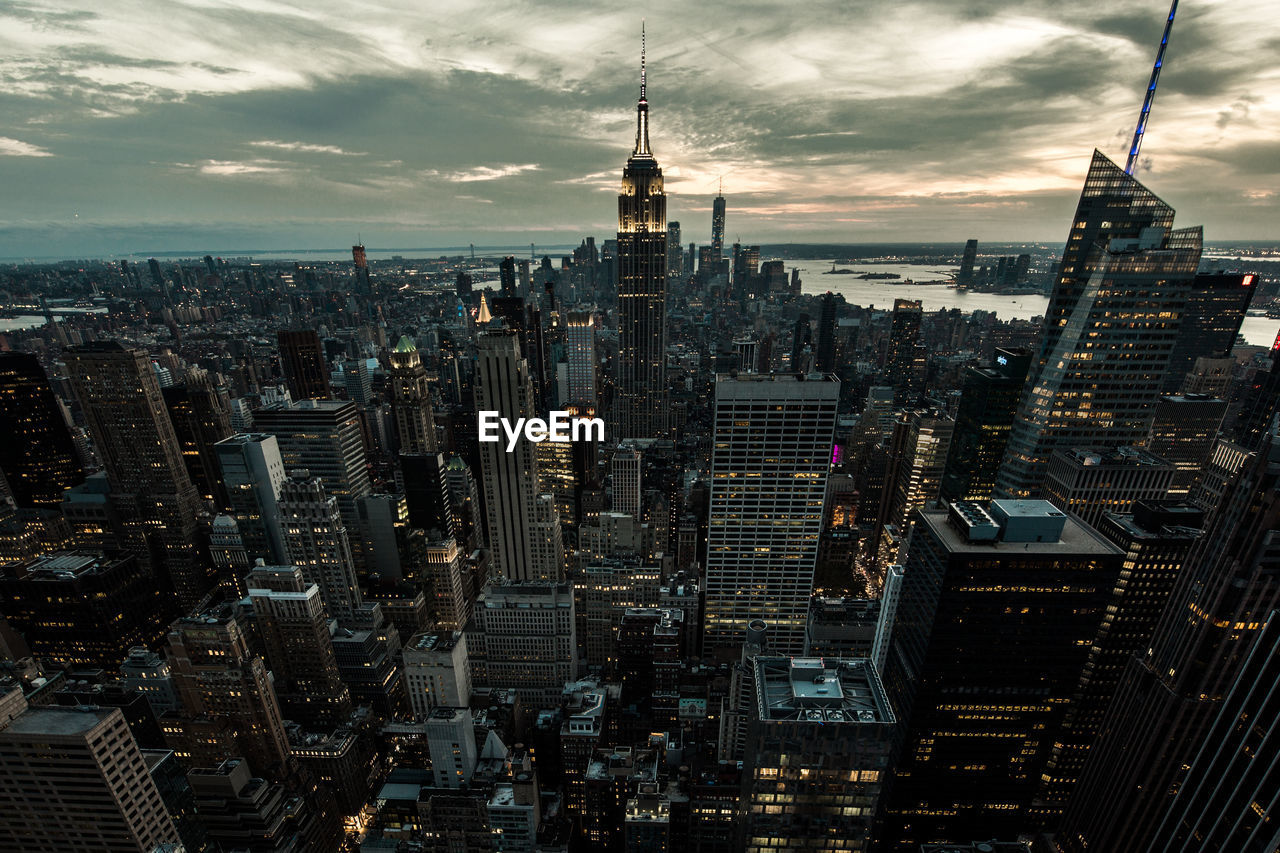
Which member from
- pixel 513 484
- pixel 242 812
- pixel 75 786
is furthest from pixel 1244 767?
pixel 513 484

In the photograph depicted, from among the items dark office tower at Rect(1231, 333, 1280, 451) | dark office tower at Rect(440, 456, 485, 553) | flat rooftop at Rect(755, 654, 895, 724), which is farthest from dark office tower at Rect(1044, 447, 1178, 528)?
dark office tower at Rect(440, 456, 485, 553)

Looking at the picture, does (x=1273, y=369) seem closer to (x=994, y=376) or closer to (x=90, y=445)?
(x=994, y=376)

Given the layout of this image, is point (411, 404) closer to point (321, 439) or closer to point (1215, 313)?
point (321, 439)

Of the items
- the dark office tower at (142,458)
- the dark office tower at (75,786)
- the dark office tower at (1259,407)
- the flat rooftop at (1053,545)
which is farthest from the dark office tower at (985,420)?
the dark office tower at (142,458)

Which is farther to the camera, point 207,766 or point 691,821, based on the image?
point 207,766

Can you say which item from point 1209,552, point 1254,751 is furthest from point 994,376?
point 1254,751

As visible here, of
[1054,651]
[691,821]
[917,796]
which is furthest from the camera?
[691,821]

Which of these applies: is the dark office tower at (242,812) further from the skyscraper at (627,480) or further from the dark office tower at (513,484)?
the skyscraper at (627,480)
